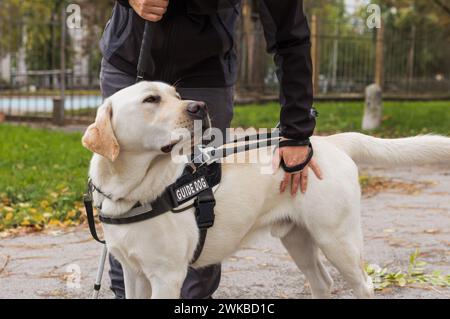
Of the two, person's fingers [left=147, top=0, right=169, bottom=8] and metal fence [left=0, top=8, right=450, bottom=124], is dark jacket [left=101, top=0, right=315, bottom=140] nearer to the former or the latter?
person's fingers [left=147, top=0, right=169, bottom=8]

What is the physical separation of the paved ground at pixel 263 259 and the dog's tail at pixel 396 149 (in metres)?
0.71

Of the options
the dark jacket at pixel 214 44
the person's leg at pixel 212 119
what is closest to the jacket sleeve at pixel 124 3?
the dark jacket at pixel 214 44

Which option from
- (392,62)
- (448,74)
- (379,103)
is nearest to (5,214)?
(379,103)

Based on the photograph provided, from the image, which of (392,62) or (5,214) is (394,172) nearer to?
(5,214)

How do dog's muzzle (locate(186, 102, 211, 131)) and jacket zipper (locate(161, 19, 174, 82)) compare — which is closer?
dog's muzzle (locate(186, 102, 211, 131))

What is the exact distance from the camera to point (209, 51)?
12.1 feet

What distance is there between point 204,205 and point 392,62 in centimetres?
2098

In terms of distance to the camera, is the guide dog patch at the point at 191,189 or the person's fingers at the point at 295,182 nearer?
the guide dog patch at the point at 191,189

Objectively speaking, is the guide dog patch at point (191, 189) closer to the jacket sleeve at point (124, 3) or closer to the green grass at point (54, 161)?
the jacket sleeve at point (124, 3)

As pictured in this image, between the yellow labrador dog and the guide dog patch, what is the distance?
0.07 meters

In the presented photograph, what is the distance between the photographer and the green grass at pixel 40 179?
6695mm

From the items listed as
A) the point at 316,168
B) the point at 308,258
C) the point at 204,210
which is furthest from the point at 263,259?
the point at 204,210

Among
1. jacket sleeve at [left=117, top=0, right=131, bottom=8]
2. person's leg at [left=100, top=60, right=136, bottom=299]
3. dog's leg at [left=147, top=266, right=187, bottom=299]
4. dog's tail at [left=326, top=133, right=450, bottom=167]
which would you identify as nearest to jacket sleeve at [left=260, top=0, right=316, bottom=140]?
dog's tail at [left=326, top=133, right=450, bottom=167]

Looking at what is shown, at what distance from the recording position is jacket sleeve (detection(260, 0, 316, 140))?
3.52m
